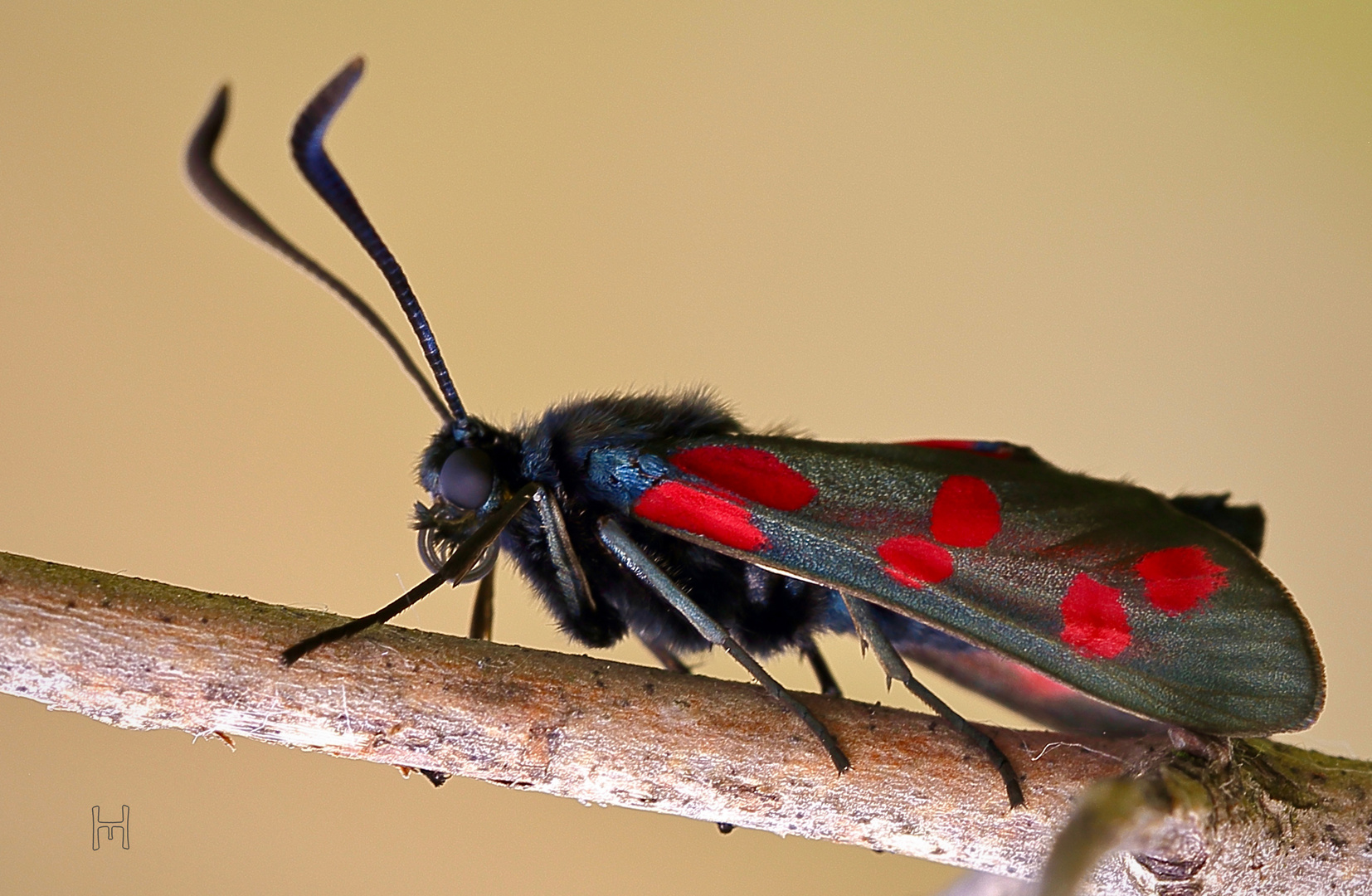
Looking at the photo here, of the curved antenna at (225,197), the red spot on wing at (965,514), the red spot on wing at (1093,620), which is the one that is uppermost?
the curved antenna at (225,197)

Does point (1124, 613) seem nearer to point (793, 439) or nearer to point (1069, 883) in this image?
point (793, 439)

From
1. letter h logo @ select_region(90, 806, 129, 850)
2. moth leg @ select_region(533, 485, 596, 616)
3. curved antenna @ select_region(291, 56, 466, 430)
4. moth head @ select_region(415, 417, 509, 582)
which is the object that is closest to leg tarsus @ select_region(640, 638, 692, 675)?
moth leg @ select_region(533, 485, 596, 616)

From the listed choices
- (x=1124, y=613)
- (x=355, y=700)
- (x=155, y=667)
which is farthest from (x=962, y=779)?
(x=155, y=667)

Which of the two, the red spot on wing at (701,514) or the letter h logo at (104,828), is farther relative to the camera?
the letter h logo at (104,828)

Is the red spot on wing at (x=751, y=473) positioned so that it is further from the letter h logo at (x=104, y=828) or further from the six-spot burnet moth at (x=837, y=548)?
the letter h logo at (x=104, y=828)

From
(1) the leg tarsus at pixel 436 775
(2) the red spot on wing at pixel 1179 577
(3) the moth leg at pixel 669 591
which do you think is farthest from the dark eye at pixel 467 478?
(2) the red spot on wing at pixel 1179 577

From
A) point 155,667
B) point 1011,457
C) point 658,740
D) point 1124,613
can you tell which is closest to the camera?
point 155,667

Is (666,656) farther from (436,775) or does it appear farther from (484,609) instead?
(436,775)

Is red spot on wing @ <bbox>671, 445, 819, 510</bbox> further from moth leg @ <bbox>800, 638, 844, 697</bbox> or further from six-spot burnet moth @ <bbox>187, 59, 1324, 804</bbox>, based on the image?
moth leg @ <bbox>800, 638, 844, 697</bbox>
